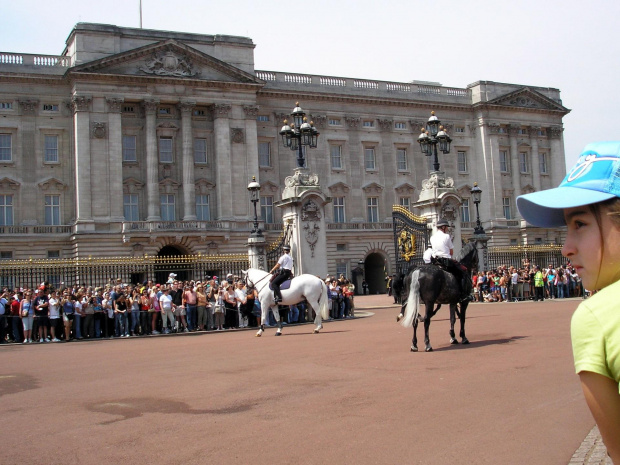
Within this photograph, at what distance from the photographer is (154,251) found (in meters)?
48.3

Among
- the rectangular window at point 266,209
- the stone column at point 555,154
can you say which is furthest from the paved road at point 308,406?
the stone column at point 555,154

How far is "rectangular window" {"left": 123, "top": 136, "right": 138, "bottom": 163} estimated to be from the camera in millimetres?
50406

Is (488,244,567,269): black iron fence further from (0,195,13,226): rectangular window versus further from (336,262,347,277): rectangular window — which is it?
(0,195,13,226): rectangular window

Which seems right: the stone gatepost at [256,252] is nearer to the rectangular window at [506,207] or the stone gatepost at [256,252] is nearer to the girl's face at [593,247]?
the girl's face at [593,247]

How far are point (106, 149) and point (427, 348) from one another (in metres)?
40.4

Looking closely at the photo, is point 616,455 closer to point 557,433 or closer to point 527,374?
point 557,433

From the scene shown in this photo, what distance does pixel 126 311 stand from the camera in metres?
22.6

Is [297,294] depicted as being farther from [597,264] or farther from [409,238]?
[597,264]

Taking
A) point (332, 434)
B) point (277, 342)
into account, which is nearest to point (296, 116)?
point (277, 342)

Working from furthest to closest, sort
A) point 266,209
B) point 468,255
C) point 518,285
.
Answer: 1. point 266,209
2. point 518,285
3. point 468,255

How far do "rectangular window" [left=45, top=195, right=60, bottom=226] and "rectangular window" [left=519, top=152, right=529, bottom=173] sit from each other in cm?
4169

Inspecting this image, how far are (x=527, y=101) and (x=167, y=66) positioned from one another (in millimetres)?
34318

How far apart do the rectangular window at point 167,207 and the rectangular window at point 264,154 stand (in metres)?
8.09

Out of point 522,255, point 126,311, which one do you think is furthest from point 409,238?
point 522,255
